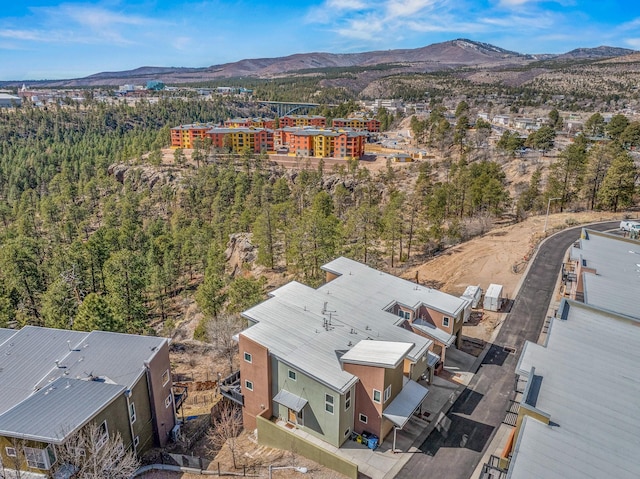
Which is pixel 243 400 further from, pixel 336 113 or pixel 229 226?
pixel 336 113

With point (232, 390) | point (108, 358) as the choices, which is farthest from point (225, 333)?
point (108, 358)

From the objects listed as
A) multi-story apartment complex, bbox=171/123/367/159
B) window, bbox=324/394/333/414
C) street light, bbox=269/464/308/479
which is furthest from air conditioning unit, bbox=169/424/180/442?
multi-story apartment complex, bbox=171/123/367/159

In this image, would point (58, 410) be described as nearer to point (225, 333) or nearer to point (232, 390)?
point (232, 390)

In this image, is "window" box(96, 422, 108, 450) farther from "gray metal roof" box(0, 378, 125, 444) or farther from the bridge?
the bridge

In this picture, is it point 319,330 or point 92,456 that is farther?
point 319,330

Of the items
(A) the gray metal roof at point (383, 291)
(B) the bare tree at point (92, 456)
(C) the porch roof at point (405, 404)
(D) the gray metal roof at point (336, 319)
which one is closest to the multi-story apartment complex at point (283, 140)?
(A) the gray metal roof at point (383, 291)
